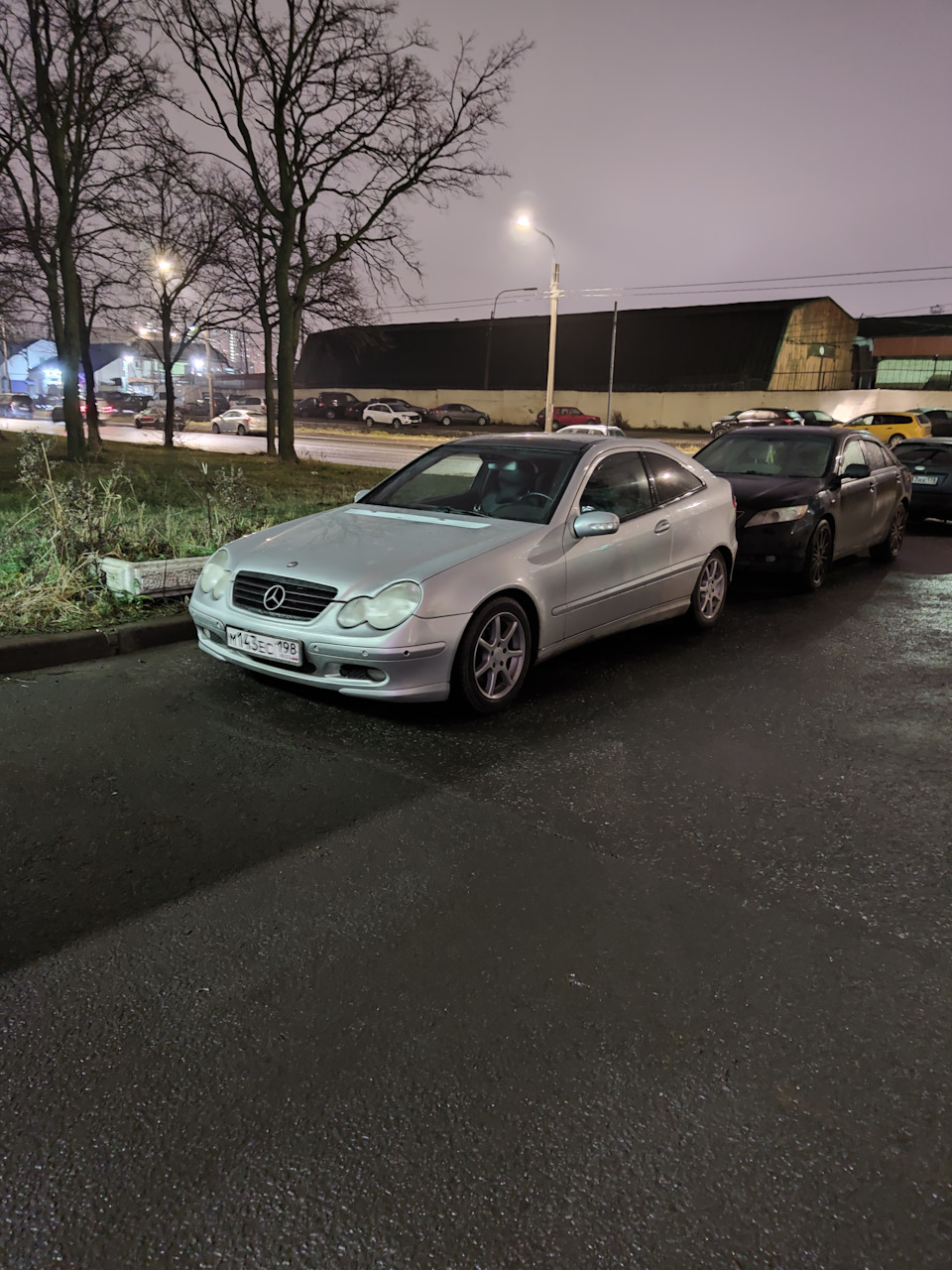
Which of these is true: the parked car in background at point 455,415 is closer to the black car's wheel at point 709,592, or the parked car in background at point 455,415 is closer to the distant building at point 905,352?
the distant building at point 905,352

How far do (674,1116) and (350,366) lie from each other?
72.0m

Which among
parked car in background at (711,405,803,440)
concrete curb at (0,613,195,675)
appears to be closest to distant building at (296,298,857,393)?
parked car in background at (711,405,803,440)

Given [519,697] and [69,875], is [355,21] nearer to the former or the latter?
[519,697]

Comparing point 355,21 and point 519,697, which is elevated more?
point 355,21

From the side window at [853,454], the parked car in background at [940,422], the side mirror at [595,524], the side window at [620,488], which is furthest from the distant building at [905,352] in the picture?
the side mirror at [595,524]

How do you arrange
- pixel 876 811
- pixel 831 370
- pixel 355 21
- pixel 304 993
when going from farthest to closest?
pixel 831 370, pixel 355 21, pixel 876 811, pixel 304 993

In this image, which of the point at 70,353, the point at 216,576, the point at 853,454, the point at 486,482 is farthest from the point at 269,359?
the point at 216,576

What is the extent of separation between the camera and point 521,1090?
85.1 inches

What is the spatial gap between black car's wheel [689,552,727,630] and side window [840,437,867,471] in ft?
9.48

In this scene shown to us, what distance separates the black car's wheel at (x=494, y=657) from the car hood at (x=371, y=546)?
343mm

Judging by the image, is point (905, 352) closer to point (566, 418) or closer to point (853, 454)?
point (566, 418)

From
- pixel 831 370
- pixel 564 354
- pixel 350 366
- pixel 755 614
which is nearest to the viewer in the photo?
pixel 755 614

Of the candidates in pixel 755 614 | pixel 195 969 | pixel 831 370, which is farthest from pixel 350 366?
pixel 195 969

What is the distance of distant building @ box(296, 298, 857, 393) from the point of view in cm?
5100
